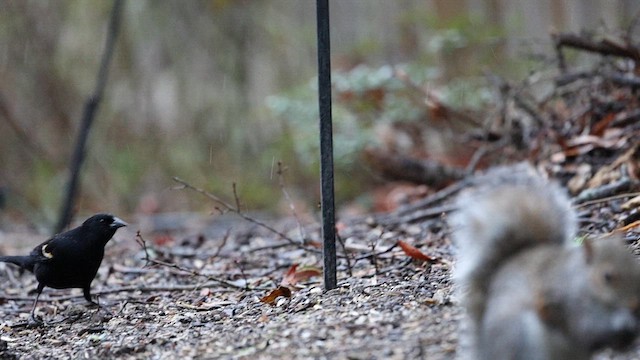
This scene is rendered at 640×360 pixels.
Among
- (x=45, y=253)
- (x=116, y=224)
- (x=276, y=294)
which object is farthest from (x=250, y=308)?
(x=45, y=253)

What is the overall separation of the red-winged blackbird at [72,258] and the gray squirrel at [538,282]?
9.47ft

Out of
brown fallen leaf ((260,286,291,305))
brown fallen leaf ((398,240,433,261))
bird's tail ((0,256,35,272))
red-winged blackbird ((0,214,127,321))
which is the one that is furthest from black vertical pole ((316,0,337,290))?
bird's tail ((0,256,35,272))

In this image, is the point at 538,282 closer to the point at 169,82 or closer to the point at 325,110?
the point at 325,110

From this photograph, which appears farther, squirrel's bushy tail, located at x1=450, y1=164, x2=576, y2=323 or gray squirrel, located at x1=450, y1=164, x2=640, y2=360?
squirrel's bushy tail, located at x1=450, y1=164, x2=576, y2=323

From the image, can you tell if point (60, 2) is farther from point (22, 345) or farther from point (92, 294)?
point (22, 345)

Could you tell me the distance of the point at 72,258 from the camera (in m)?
4.91

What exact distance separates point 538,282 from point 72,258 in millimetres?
3256

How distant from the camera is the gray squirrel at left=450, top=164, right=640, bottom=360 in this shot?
2283mm

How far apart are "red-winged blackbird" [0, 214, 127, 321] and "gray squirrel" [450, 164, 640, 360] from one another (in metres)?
2.89

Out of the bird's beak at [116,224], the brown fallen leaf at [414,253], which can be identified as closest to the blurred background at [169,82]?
the bird's beak at [116,224]

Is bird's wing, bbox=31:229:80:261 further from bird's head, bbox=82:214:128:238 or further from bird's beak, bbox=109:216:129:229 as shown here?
bird's beak, bbox=109:216:129:229

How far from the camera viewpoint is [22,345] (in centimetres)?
418

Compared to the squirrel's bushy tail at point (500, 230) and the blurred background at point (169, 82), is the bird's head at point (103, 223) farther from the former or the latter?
the blurred background at point (169, 82)

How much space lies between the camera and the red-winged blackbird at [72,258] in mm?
4906
